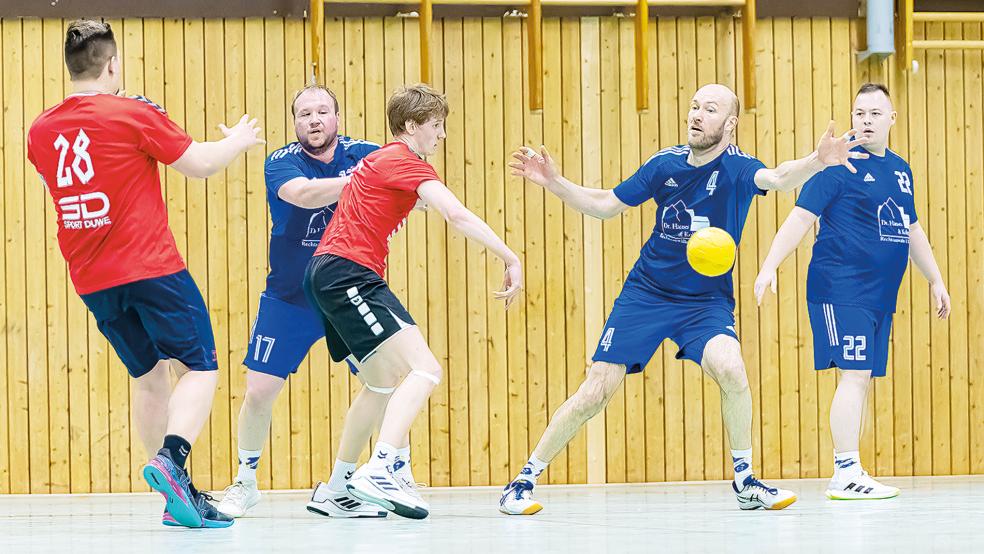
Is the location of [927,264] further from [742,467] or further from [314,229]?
[314,229]

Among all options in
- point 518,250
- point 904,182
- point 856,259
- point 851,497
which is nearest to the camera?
point 851,497

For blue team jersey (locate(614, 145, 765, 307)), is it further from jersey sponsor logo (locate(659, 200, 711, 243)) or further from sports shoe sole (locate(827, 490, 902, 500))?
sports shoe sole (locate(827, 490, 902, 500))

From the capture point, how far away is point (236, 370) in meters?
7.93

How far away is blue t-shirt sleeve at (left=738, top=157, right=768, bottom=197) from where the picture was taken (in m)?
5.55

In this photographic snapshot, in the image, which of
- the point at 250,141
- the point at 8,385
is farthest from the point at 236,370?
the point at 250,141

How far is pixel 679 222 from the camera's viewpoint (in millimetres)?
5680

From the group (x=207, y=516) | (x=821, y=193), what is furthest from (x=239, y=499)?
(x=821, y=193)

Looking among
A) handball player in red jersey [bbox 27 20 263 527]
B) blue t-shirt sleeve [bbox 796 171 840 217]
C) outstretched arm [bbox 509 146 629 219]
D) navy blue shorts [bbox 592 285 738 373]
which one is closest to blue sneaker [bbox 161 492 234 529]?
handball player in red jersey [bbox 27 20 263 527]

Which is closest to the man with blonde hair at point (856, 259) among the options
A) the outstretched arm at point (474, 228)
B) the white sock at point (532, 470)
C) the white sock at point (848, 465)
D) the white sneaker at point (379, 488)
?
the white sock at point (848, 465)

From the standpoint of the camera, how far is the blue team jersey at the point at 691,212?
5613mm

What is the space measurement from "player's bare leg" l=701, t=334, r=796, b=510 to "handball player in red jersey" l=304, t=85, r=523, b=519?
1060 millimetres

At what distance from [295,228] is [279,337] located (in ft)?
1.69

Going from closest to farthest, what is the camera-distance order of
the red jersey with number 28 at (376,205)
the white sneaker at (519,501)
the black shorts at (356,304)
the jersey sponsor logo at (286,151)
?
the black shorts at (356,304) < the red jersey with number 28 at (376,205) < the white sneaker at (519,501) < the jersey sponsor logo at (286,151)

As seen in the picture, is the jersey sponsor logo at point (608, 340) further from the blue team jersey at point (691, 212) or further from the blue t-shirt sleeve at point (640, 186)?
the blue t-shirt sleeve at point (640, 186)
